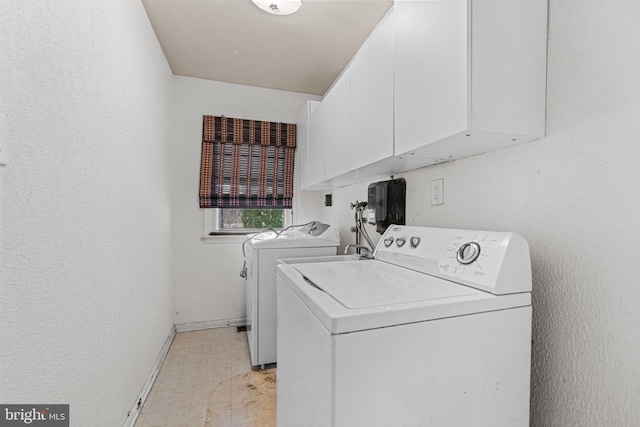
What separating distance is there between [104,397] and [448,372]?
4.59 feet

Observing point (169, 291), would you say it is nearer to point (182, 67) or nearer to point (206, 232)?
point (206, 232)

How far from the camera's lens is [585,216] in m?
0.82

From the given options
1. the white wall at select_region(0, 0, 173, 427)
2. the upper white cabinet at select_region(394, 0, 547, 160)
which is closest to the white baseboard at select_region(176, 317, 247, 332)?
the white wall at select_region(0, 0, 173, 427)

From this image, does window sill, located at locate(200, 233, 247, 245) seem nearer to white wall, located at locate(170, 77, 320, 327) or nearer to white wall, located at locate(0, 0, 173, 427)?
white wall, located at locate(170, 77, 320, 327)

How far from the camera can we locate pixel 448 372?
2.44 ft

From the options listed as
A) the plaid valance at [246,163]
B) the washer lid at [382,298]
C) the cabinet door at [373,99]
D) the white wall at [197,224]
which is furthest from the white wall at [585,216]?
the white wall at [197,224]

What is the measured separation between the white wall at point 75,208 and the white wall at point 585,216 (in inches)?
60.2

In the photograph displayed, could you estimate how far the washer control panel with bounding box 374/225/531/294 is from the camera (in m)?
0.85

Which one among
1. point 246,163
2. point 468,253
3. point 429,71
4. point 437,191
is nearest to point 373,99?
point 429,71

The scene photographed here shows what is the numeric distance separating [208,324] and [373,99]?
2.61m

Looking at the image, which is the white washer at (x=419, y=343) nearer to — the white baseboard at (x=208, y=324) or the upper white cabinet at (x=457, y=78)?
the upper white cabinet at (x=457, y=78)

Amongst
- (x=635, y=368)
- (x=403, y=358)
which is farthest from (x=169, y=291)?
(x=635, y=368)

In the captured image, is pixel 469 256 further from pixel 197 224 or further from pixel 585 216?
pixel 197 224

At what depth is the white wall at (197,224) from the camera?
2.78m
